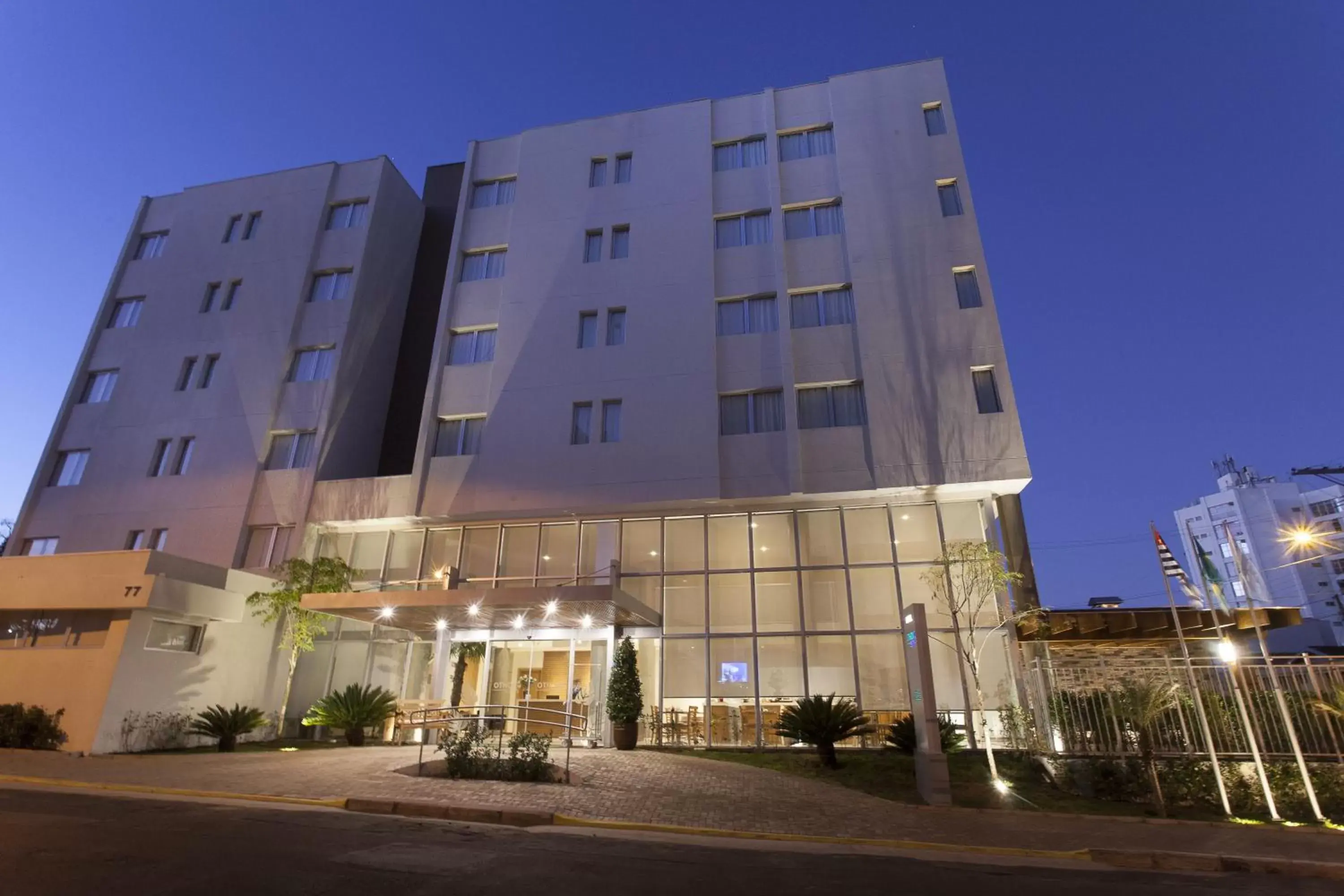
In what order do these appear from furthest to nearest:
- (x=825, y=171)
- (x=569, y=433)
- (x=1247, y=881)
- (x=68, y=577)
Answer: (x=825, y=171) < (x=569, y=433) < (x=68, y=577) < (x=1247, y=881)

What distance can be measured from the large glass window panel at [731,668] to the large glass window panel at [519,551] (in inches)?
266

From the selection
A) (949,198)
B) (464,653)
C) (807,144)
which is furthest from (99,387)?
(949,198)

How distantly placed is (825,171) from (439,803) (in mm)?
23782

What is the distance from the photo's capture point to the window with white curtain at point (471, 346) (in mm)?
26688

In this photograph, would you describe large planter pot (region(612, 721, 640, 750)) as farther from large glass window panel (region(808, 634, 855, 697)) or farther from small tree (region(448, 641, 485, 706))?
small tree (region(448, 641, 485, 706))

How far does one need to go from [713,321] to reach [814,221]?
5.46m

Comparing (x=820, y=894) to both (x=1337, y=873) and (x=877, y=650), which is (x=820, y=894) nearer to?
(x=1337, y=873)

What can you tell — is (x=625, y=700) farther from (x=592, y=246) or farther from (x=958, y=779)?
(x=592, y=246)

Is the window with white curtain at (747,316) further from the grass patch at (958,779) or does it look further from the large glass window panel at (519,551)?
the grass patch at (958,779)

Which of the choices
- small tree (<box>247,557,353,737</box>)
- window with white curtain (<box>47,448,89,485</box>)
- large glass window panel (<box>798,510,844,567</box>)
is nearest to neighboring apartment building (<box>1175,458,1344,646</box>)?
large glass window panel (<box>798,510,844,567</box>)

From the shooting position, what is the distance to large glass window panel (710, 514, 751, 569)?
22641 mm

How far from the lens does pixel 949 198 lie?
2466 centimetres

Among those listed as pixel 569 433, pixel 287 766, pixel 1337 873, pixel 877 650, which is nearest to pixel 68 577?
pixel 287 766

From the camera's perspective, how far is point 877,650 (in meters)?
20.7
